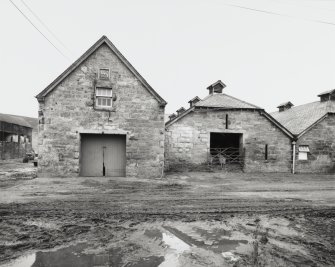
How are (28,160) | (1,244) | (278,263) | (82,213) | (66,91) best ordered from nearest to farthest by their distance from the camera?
(278,263), (1,244), (82,213), (66,91), (28,160)

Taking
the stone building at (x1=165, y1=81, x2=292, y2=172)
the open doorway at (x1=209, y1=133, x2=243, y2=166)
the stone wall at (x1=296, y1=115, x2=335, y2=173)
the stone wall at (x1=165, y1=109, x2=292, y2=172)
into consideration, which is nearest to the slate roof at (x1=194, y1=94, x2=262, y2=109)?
the stone building at (x1=165, y1=81, x2=292, y2=172)

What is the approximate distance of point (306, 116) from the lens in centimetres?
2355

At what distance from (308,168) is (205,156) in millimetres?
8675

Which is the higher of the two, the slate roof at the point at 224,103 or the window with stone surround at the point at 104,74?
the window with stone surround at the point at 104,74

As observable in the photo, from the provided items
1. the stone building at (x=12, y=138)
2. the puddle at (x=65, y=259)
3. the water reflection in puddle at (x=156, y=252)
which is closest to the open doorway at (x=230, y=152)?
the water reflection in puddle at (x=156, y=252)

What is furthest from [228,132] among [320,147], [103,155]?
[103,155]

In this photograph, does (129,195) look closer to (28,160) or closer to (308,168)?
(308,168)

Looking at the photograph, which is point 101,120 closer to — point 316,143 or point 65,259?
point 65,259

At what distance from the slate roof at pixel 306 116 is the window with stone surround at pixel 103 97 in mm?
15282

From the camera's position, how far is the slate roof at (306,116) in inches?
848

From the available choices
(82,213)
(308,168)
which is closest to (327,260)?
(82,213)

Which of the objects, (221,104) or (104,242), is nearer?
(104,242)

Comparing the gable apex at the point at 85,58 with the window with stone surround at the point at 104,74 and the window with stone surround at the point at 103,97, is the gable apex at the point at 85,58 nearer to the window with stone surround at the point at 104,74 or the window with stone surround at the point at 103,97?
the window with stone surround at the point at 104,74

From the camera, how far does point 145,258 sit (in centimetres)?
479
